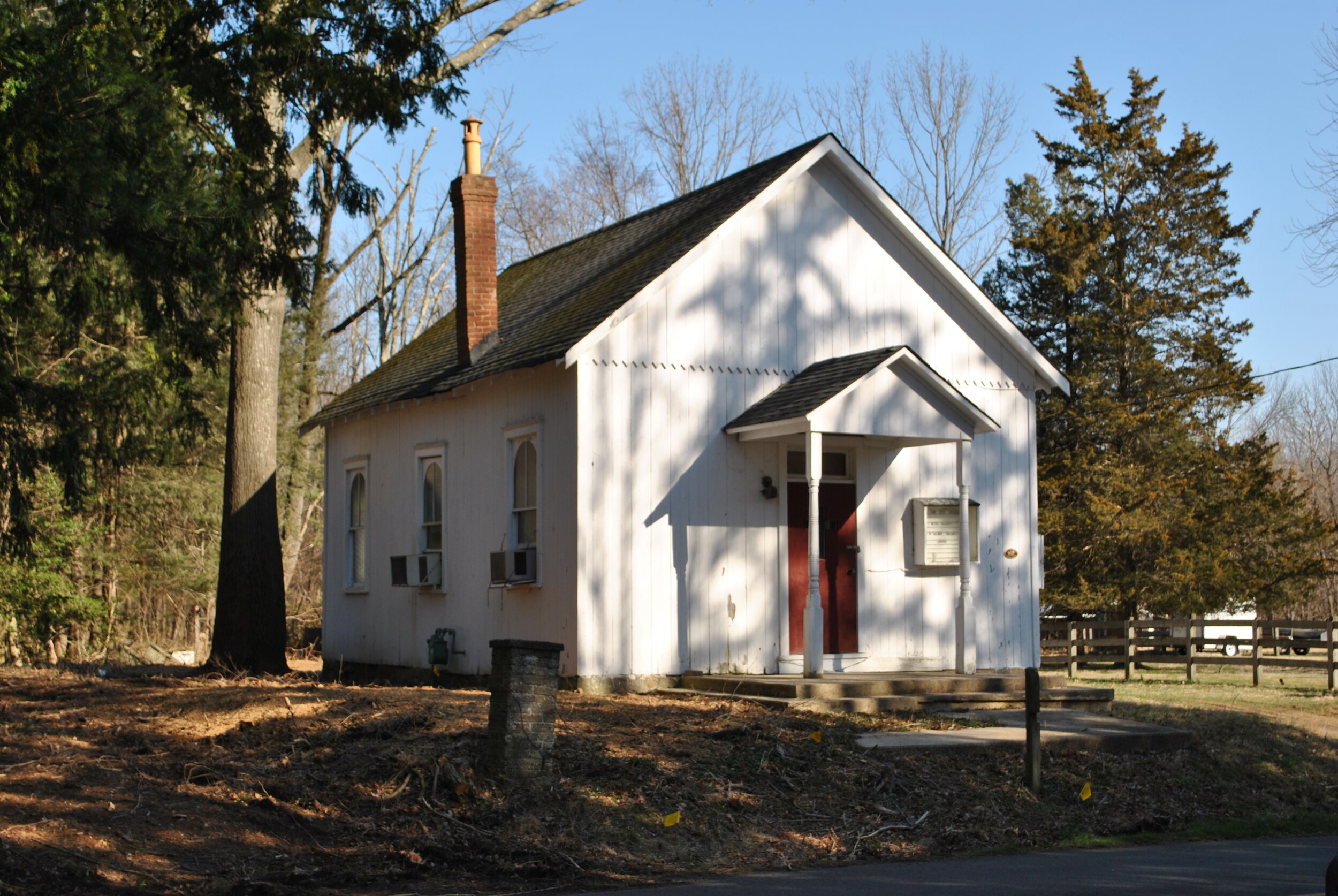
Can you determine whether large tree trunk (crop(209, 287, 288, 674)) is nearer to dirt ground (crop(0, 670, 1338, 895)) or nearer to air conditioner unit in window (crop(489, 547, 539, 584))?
air conditioner unit in window (crop(489, 547, 539, 584))

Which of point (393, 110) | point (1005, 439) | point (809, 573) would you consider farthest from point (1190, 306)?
point (393, 110)

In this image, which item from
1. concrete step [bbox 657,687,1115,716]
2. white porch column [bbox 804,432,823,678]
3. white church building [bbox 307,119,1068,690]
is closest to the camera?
concrete step [bbox 657,687,1115,716]

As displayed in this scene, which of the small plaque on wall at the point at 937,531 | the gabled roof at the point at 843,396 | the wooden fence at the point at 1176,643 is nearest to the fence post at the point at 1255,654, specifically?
Answer: the wooden fence at the point at 1176,643

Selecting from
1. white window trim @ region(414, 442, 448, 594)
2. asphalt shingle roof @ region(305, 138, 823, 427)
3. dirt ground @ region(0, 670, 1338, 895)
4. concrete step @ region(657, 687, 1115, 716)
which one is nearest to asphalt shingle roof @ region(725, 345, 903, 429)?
asphalt shingle roof @ region(305, 138, 823, 427)

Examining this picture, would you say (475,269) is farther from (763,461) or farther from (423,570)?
(763,461)

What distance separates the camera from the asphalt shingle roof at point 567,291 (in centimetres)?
1531

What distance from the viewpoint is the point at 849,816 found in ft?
31.2

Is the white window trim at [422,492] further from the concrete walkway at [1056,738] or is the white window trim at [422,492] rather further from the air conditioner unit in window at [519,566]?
the concrete walkway at [1056,738]

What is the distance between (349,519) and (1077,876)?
47.7 ft

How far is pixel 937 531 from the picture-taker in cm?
1594

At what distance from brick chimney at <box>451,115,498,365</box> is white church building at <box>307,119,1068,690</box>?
0.04m

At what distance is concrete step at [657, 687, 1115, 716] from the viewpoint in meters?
12.9

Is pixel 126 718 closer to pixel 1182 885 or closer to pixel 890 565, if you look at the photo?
pixel 890 565

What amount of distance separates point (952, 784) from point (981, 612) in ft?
21.0
